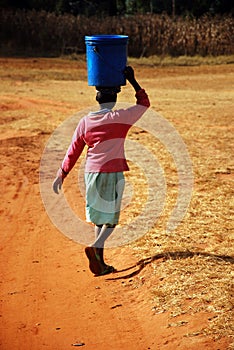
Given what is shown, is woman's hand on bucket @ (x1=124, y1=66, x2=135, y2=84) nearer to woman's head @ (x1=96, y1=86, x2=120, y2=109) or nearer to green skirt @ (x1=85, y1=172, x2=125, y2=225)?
woman's head @ (x1=96, y1=86, x2=120, y2=109)

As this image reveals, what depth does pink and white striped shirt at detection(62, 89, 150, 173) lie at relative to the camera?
5.34m

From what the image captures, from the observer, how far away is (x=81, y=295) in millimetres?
5496

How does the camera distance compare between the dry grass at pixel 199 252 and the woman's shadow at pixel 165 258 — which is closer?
the dry grass at pixel 199 252

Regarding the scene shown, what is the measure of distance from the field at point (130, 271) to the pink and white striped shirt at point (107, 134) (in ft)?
3.14

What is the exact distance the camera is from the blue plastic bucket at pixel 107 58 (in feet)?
17.4

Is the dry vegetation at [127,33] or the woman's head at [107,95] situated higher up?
the woman's head at [107,95]

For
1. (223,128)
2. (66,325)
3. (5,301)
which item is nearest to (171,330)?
(66,325)

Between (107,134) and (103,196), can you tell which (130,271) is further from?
(107,134)

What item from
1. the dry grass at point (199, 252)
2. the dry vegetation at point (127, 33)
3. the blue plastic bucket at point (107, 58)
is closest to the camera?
the dry grass at point (199, 252)

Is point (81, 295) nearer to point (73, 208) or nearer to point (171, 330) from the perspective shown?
point (171, 330)

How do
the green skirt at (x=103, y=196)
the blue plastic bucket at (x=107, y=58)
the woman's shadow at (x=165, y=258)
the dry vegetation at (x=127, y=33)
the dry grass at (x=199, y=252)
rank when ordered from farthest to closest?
1. the dry vegetation at (x=127, y=33)
2. the woman's shadow at (x=165, y=258)
3. the green skirt at (x=103, y=196)
4. the blue plastic bucket at (x=107, y=58)
5. the dry grass at (x=199, y=252)

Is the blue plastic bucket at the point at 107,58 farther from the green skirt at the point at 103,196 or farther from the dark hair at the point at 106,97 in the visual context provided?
the green skirt at the point at 103,196

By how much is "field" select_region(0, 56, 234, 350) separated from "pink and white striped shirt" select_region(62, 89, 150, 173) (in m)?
0.96

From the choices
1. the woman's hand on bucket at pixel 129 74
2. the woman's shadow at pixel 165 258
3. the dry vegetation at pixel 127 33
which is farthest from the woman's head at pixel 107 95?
the dry vegetation at pixel 127 33
